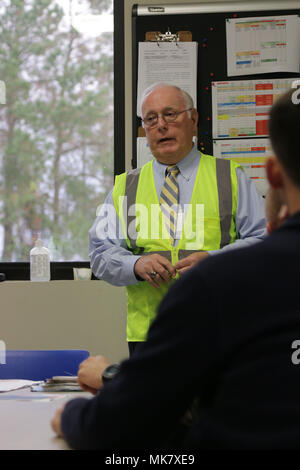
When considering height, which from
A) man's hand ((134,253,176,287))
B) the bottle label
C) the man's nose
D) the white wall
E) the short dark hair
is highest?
the man's nose

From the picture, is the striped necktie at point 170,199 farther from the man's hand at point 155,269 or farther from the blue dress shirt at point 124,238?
the man's hand at point 155,269

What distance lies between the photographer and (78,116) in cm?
372

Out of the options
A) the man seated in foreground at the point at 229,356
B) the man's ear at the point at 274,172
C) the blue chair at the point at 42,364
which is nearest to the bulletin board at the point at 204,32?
the blue chair at the point at 42,364

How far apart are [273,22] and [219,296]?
9.82 feet

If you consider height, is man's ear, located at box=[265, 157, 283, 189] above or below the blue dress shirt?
above

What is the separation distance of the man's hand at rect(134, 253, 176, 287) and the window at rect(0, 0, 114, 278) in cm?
128

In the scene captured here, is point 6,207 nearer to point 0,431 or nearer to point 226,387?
point 0,431

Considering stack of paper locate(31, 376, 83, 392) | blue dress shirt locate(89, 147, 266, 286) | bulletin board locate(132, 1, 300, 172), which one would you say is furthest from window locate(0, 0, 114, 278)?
stack of paper locate(31, 376, 83, 392)

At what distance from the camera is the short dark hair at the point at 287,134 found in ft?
2.69

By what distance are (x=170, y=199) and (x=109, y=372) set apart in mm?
1498

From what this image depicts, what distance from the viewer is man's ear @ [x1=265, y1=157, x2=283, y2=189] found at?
842 millimetres

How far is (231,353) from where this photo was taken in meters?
0.75

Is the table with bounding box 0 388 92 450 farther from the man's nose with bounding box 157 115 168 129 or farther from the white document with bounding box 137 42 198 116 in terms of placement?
the white document with bounding box 137 42 198 116

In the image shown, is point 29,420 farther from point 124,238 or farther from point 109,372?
point 124,238
